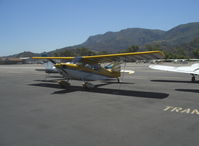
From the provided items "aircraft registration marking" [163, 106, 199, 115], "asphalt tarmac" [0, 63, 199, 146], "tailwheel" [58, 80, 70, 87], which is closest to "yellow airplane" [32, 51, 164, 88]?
"tailwheel" [58, 80, 70, 87]

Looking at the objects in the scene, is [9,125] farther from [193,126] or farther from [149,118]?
[193,126]

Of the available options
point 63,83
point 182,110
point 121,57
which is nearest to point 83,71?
point 63,83

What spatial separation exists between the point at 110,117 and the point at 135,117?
894 mm

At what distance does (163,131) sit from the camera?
523cm

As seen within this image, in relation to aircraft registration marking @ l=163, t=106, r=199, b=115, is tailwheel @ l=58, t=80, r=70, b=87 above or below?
above

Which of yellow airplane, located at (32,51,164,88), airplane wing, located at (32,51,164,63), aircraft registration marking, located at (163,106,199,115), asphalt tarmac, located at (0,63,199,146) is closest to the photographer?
asphalt tarmac, located at (0,63,199,146)

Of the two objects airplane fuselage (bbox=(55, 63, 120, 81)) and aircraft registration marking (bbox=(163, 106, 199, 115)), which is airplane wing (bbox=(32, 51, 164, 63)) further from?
aircraft registration marking (bbox=(163, 106, 199, 115))

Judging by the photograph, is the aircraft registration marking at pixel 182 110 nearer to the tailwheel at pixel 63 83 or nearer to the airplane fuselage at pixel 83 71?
the airplane fuselage at pixel 83 71

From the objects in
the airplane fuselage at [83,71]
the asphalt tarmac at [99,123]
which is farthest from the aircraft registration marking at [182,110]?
the airplane fuselage at [83,71]

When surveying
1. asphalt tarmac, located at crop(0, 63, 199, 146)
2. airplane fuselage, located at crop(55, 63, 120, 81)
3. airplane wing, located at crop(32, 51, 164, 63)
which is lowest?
asphalt tarmac, located at crop(0, 63, 199, 146)

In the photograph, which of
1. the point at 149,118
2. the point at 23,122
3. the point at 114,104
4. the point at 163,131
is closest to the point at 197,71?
the point at 114,104

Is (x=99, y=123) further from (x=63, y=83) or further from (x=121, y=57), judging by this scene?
(x=63, y=83)

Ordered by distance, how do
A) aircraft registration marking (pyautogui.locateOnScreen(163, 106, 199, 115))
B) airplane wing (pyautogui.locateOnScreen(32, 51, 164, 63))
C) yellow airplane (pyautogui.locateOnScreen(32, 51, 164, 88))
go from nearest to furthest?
aircraft registration marking (pyautogui.locateOnScreen(163, 106, 199, 115))
airplane wing (pyautogui.locateOnScreen(32, 51, 164, 63))
yellow airplane (pyautogui.locateOnScreen(32, 51, 164, 88))

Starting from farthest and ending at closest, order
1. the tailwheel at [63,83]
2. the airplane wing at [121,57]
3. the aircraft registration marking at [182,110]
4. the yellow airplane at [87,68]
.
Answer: the tailwheel at [63,83]
the yellow airplane at [87,68]
the airplane wing at [121,57]
the aircraft registration marking at [182,110]
